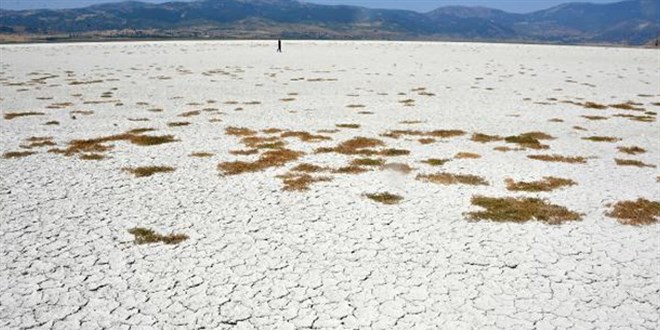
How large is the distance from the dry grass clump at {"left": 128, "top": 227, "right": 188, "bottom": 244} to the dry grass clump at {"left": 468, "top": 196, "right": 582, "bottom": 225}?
876cm

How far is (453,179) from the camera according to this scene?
1986 cm

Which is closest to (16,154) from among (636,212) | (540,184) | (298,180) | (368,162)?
(298,180)

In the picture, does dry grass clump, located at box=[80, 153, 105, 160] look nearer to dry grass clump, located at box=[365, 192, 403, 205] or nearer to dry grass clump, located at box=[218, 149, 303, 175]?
dry grass clump, located at box=[218, 149, 303, 175]

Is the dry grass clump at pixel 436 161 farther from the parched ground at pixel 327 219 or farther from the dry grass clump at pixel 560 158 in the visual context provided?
the dry grass clump at pixel 560 158

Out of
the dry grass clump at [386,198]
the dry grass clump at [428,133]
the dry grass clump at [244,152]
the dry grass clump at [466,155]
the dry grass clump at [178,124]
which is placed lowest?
the dry grass clump at [386,198]

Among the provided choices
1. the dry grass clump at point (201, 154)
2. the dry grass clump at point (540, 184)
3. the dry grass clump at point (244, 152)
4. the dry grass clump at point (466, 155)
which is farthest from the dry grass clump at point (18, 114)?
the dry grass clump at point (540, 184)

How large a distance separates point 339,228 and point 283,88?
34.5 meters

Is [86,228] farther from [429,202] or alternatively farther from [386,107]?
[386,107]

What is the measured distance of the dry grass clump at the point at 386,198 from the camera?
17.3 m

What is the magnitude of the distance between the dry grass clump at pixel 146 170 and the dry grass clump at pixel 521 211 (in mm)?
12085

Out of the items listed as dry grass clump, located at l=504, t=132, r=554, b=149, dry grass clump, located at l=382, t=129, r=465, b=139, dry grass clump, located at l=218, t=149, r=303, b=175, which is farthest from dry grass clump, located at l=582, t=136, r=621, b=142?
dry grass clump, located at l=218, t=149, r=303, b=175

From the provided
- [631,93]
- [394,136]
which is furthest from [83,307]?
[631,93]

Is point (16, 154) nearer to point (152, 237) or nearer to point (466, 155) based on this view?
point (152, 237)

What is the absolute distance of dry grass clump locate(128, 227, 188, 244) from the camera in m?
14.0
